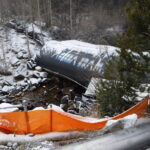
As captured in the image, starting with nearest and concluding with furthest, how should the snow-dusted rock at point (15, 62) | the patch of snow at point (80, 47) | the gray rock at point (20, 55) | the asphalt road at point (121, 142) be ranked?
1. the asphalt road at point (121, 142)
2. the patch of snow at point (80, 47)
3. the snow-dusted rock at point (15, 62)
4. the gray rock at point (20, 55)

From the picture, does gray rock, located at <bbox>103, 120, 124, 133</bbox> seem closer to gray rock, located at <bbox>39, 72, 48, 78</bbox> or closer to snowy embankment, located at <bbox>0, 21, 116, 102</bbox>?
snowy embankment, located at <bbox>0, 21, 116, 102</bbox>

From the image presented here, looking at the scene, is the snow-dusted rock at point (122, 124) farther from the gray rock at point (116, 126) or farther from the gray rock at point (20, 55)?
the gray rock at point (20, 55)

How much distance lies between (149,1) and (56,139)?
5284mm

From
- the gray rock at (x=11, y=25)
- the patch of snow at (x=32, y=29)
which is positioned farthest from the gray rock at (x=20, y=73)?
the gray rock at (x=11, y=25)

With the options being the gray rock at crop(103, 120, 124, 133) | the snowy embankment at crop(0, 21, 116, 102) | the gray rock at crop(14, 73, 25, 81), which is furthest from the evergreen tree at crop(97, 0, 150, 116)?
the gray rock at crop(14, 73, 25, 81)

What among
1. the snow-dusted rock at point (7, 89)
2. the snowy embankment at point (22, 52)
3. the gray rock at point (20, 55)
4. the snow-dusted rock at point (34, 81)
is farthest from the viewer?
the gray rock at point (20, 55)

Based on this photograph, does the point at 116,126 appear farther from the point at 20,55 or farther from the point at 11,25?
the point at 11,25

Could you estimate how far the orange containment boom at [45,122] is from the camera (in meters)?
7.87

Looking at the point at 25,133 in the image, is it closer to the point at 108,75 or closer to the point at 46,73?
the point at 108,75

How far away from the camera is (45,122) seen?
8.02 metres

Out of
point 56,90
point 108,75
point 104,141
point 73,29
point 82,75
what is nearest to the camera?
point 104,141

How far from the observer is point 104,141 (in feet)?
17.6

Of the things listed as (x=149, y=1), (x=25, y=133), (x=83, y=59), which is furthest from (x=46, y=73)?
(x=149, y=1)

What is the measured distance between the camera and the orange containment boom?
25.8 feet
